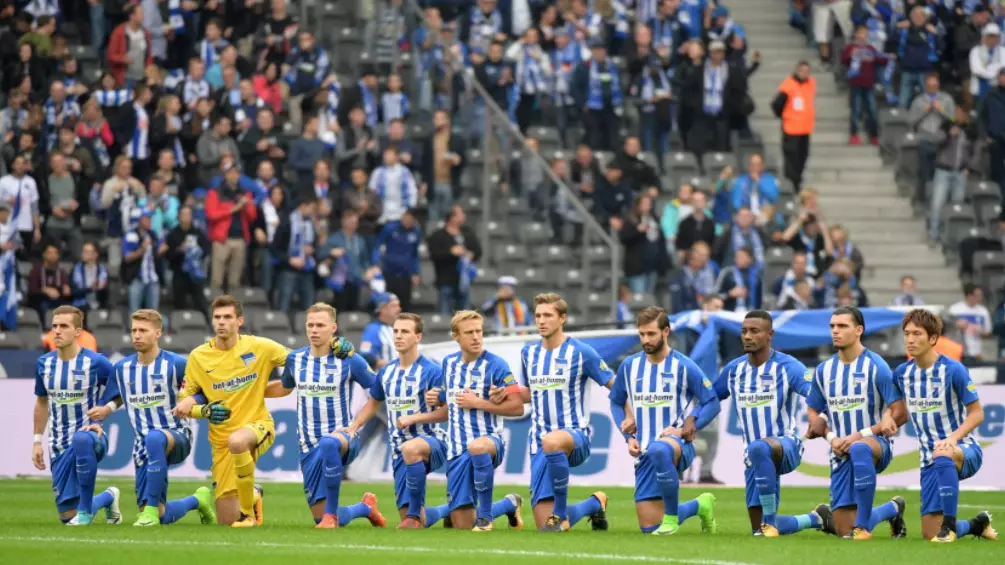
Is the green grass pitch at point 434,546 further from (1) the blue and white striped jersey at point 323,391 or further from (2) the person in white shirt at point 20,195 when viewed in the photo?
(2) the person in white shirt at point 20,195

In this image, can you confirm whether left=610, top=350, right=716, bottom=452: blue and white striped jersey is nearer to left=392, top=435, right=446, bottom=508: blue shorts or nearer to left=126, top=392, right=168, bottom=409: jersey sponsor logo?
left=392, top=435, right=446, bottom=508: blue shorts

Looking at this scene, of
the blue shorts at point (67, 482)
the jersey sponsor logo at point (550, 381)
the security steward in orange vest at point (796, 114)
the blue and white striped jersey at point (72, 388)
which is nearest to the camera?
the jersey sponsor logo at point (550, 381)

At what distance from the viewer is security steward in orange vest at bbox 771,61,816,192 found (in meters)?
28.3

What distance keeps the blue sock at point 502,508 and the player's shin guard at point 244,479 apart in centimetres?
188

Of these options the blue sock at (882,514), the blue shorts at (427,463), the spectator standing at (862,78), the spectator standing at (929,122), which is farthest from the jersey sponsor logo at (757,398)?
the spectator standing at (862,78)

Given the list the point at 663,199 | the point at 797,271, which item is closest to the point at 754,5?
the point at 663,199

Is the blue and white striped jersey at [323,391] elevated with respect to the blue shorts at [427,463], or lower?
elevated

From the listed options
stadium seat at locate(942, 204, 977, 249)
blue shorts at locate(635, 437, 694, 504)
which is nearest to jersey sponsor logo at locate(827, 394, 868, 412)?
blue shorts at locate(635, 437, 694, 504)

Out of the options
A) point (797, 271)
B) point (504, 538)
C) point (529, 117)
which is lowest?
point (504, 538)

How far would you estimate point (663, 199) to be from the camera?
1096 inches

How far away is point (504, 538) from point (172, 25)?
1639cm

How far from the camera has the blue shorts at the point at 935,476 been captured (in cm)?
1312

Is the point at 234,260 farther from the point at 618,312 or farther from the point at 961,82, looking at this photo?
the point at 961,82

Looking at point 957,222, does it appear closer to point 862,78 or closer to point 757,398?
point 862,78
